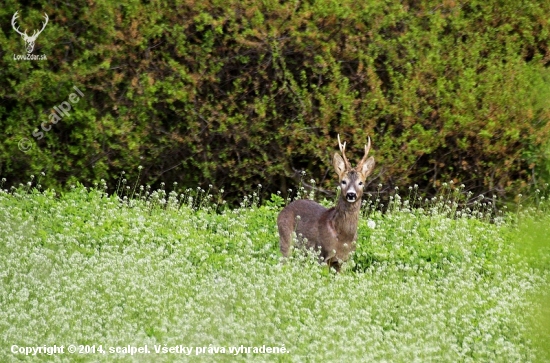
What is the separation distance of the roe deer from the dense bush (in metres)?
2.32

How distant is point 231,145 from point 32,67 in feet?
6.90

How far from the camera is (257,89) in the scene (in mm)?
11891

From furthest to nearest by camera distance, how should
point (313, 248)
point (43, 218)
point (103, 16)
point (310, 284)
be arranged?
point (103, 16), point (43, 218), point (313, 248), point (310, 284)

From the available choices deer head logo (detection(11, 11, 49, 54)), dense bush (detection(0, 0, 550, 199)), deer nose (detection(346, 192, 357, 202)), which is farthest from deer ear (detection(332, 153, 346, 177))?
deer head logo (detection(11, 11, 49, 54))

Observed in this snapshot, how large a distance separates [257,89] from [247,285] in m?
3.81

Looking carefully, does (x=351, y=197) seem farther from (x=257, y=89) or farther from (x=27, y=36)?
(x=27, y=36)

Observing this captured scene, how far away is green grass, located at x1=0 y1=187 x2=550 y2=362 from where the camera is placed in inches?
285

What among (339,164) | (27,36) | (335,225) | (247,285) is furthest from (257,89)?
(247,285)

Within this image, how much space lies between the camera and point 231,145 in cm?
1191

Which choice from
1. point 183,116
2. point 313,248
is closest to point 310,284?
point 313,248

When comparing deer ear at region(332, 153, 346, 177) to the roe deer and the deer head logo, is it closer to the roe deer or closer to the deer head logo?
the roe deer

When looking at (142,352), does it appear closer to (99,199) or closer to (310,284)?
(310,284)

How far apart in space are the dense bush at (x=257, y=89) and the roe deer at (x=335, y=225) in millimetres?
2320

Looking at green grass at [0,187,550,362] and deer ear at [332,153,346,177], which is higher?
deer ear at [332,153,346,177]
